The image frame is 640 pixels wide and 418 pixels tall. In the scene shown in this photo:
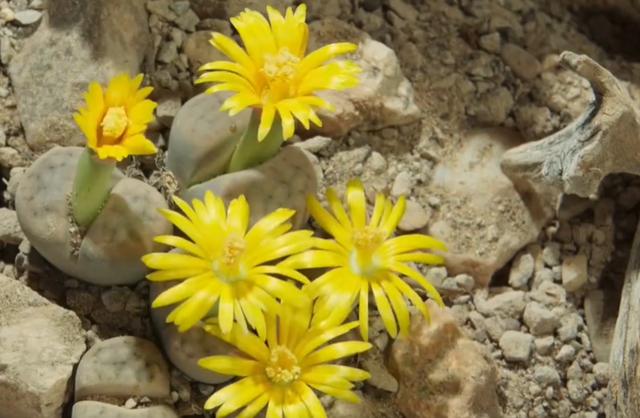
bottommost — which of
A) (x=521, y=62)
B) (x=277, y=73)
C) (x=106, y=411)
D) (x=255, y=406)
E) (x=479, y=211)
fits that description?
(x=106, y=411)

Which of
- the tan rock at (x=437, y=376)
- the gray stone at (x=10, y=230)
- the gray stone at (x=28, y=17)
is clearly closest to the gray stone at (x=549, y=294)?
the tan rock at (x=437, y=376)

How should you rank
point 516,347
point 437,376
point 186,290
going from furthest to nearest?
1. point 516,347
2. point 437,376
3. point 186,290

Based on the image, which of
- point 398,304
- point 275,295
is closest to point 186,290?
point 275,295

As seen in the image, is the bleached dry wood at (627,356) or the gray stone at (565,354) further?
the gray stone at (565,354)

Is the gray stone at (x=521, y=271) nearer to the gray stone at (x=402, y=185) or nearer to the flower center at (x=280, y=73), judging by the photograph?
the gray stone at (x=402, y=185)

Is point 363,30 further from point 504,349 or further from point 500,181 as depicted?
point 504,349

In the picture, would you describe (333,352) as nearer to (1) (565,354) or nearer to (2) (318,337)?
(2) (318,337)

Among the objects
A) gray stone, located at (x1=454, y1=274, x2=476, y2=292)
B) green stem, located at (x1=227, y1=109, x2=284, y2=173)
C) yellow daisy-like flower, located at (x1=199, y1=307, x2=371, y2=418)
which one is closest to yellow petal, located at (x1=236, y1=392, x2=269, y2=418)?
yellow daisy-like flower, located at (x1=199, y1=307, x2=371, y2=418)
